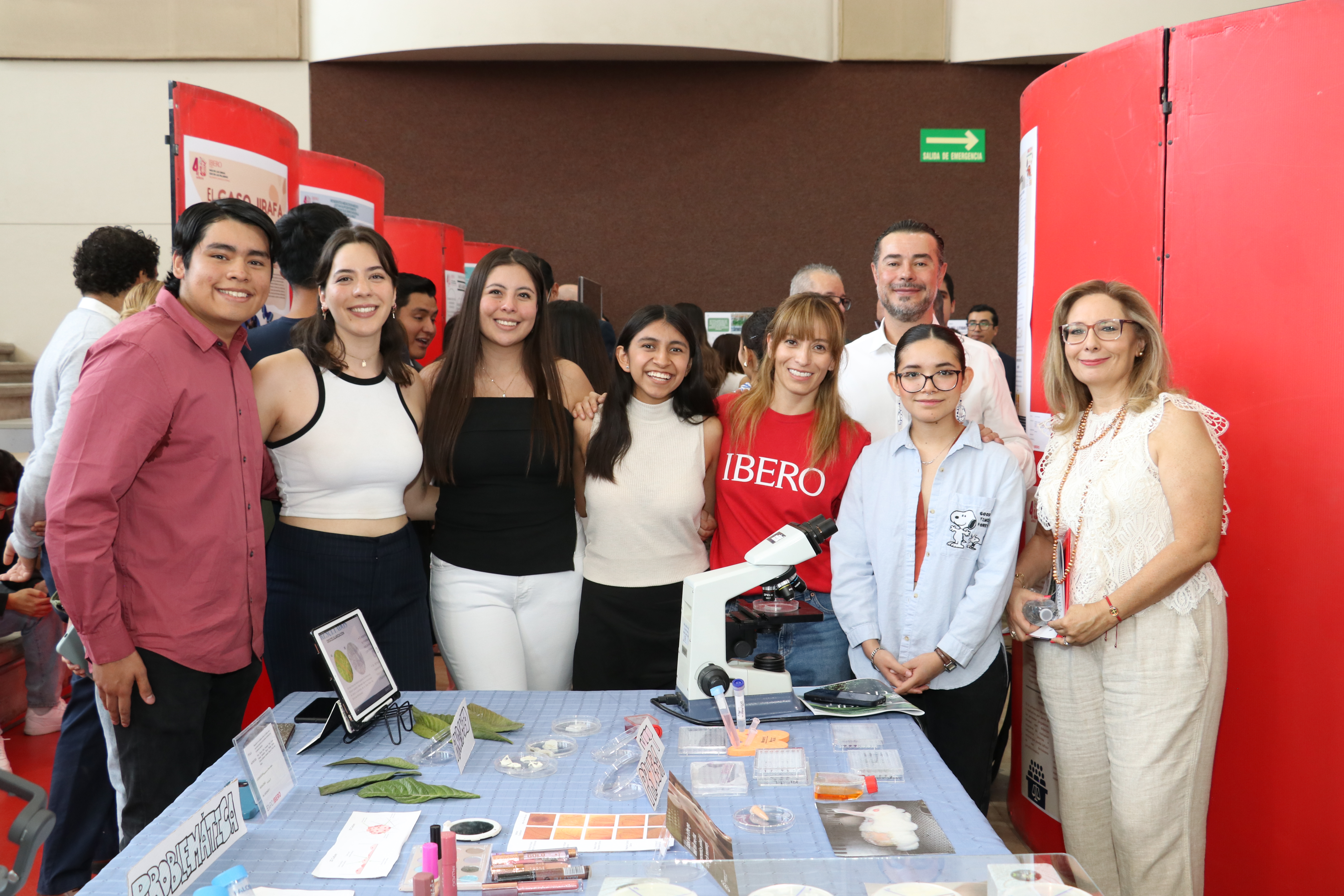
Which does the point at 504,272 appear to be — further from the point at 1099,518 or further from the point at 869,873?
the point at 869,873

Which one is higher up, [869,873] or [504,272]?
[504,272]

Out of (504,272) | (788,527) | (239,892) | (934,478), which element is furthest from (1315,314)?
(239,892)

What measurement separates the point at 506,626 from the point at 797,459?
85 cm

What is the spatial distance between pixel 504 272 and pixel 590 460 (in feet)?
1.73

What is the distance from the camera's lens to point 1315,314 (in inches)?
83.3

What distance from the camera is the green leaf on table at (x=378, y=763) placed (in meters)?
1.64

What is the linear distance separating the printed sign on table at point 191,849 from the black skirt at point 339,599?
70 cm

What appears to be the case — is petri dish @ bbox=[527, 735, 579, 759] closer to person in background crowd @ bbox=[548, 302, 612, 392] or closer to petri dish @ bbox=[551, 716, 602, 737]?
petri dish @ bbox=[551, 716, 602, 737]

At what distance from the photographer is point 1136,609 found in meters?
2.03

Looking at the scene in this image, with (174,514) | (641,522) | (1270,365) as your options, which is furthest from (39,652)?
(1270,365)

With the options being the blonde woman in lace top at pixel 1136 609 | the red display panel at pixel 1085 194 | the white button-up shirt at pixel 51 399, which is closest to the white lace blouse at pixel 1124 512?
the blonde woman in lace top at pixel 1136 609

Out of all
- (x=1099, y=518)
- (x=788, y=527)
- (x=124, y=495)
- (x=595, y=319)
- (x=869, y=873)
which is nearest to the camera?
(x=869, y=873)

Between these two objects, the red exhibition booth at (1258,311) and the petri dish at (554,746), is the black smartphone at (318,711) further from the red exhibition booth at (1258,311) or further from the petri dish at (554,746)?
the red exhibition booth at (1258,311)

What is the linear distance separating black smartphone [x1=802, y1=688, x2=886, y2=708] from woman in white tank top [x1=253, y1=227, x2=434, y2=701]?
95cm
